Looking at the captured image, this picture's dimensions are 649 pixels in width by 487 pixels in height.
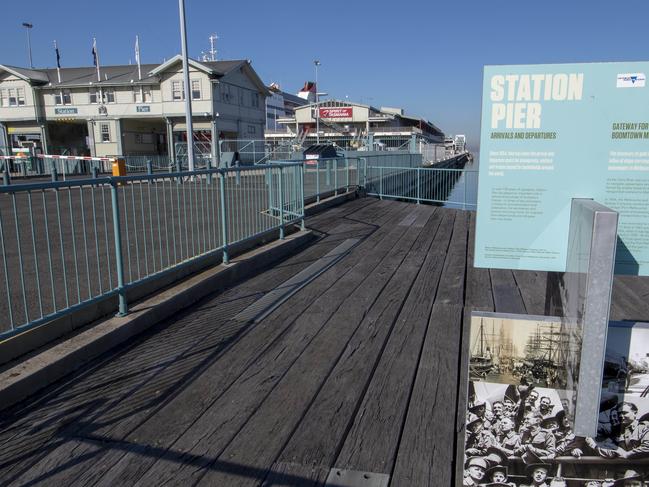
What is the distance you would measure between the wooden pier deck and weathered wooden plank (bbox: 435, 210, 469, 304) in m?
0.06

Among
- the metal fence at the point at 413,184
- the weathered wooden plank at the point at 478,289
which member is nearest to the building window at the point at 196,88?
the metal fence at the point at 413,184

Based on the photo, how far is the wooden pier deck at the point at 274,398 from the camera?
2.65 m

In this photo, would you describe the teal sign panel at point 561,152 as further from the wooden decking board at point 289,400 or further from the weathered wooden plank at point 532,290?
the weathered wooden plank at point 532,290

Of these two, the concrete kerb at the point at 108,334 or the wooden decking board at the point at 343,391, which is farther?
the concrete kerb at the point at 108,334

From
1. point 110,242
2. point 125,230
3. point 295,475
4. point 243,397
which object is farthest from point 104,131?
point 295,475

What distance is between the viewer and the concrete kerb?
3.37 m

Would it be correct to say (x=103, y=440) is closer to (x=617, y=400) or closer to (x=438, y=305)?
(x=617, y=400)

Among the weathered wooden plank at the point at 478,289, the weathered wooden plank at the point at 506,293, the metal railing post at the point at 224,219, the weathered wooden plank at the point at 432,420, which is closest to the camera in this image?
the weathered wooden plank at the point at 432,420

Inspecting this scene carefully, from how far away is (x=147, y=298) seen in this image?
5082mm

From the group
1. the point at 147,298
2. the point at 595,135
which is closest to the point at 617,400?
the point at 595,135

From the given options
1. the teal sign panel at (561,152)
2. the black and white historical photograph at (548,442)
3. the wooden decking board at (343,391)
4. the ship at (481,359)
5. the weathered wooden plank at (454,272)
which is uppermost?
the teal sign panel at (561,152)

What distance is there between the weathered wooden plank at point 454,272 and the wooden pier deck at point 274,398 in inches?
2.4

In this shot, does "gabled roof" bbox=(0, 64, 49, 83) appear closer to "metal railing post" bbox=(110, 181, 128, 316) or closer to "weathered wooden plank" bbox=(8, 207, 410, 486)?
"metal railing post" bbox=(110, 181, 128, 316)

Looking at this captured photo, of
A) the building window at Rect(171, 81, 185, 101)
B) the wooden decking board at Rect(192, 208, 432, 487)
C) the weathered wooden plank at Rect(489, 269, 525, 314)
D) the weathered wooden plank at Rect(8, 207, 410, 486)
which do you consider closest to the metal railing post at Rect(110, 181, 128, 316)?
the weathered wooden plank at Rect(8, 207, 410, 486)
